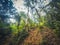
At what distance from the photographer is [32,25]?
1292 cm

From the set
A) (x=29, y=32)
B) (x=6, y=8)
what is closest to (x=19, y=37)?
(x=29, y=32)

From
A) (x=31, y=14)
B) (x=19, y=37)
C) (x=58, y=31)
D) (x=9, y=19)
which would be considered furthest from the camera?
(x=9, y=19)

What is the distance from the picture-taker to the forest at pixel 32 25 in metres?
11.0

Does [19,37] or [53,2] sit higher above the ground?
[53,2]

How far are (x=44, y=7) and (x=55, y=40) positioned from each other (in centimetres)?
261

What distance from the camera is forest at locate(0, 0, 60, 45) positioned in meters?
11.0

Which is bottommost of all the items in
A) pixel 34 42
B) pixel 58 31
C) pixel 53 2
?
pixel 34 42

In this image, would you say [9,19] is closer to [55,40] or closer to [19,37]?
[19,37]

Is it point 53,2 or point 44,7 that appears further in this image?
point 44,7

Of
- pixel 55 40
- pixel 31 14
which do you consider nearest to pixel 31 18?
pixel 31 14

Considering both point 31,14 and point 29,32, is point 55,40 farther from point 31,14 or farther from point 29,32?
point 31,14

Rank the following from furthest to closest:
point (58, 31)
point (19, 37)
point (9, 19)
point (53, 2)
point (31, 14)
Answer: point (9, 19), point (31, 14), point (19, 37), point (53, 2), point (58, 31)

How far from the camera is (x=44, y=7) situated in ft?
40.0

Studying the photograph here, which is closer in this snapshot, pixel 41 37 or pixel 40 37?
pixel 41 37
